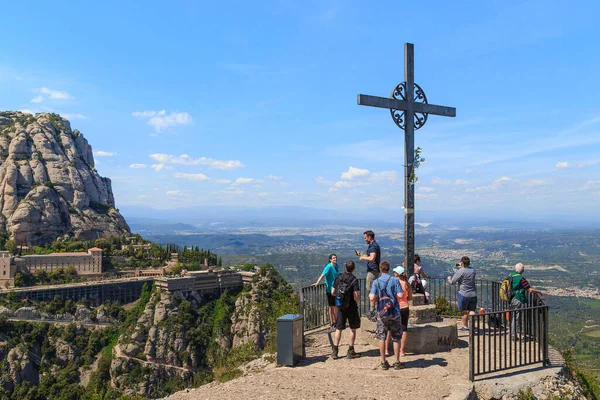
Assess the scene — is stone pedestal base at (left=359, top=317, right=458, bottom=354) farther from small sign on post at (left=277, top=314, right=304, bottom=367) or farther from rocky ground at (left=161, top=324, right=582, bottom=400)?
small sign on post at (left=277, top=314, right=304, bottom=367)

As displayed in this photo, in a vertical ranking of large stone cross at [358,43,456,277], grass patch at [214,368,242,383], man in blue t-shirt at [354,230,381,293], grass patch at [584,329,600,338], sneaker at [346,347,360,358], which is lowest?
grass patch at [584,329,600,338]

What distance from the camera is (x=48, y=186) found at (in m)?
108

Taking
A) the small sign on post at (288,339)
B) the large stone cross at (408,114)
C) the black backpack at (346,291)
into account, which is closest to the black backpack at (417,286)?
the large stone cross at (408,114)

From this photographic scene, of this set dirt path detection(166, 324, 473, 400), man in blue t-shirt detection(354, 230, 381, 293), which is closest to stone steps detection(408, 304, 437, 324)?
dirt path detection(166, 324, 473, 400)

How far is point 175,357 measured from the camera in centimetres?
6278

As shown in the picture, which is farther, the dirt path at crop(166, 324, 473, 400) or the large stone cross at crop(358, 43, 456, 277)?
the large stone cross at crop(358, 43, 456, 277)

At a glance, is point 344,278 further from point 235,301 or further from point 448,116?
point 235,301

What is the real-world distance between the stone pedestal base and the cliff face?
107 meters

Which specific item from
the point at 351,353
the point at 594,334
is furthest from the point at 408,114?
the point at 594,334

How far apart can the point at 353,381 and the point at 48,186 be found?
117382mm

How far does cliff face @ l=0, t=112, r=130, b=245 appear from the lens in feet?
330

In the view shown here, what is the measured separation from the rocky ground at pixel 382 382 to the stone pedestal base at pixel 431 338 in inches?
8.7

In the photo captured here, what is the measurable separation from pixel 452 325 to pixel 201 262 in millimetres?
91651

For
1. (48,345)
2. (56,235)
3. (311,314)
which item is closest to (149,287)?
(48,345)
